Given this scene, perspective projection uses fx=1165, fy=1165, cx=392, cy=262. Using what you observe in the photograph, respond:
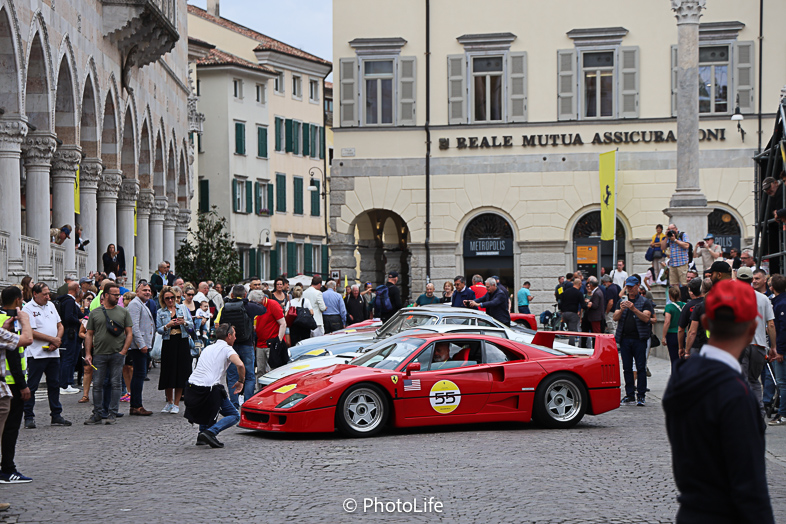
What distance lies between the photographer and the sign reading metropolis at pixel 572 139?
37.4 metres

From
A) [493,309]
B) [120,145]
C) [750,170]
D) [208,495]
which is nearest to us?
[208,495]

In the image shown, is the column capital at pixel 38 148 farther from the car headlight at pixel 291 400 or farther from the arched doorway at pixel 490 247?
the arched doorway at pixel 490 247

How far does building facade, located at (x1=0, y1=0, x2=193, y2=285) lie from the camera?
23141 millimetres

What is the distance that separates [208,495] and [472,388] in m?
5.01

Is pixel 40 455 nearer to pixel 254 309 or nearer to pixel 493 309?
pixel 254 309

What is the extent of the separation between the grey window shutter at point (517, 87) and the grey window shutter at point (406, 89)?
10.4 ft

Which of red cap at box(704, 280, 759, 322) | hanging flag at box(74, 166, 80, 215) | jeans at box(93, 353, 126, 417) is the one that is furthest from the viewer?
hanging flag at box(74, 166, 80, 215)

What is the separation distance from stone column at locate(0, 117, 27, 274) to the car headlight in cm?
1157

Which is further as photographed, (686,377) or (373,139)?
(373,139)

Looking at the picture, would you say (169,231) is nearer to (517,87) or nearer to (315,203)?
(517,87)

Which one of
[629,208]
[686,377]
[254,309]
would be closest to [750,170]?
[629,208]

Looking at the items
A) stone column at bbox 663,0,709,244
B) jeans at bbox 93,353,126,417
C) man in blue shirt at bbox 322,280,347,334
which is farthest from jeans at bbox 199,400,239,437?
stone column at bbox 663,0,709,244

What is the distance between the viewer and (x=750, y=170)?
37031 mm

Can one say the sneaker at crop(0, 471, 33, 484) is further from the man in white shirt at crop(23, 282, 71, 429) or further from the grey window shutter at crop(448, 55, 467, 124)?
the grey window shutter at crop(448, 55, 467, 124)
